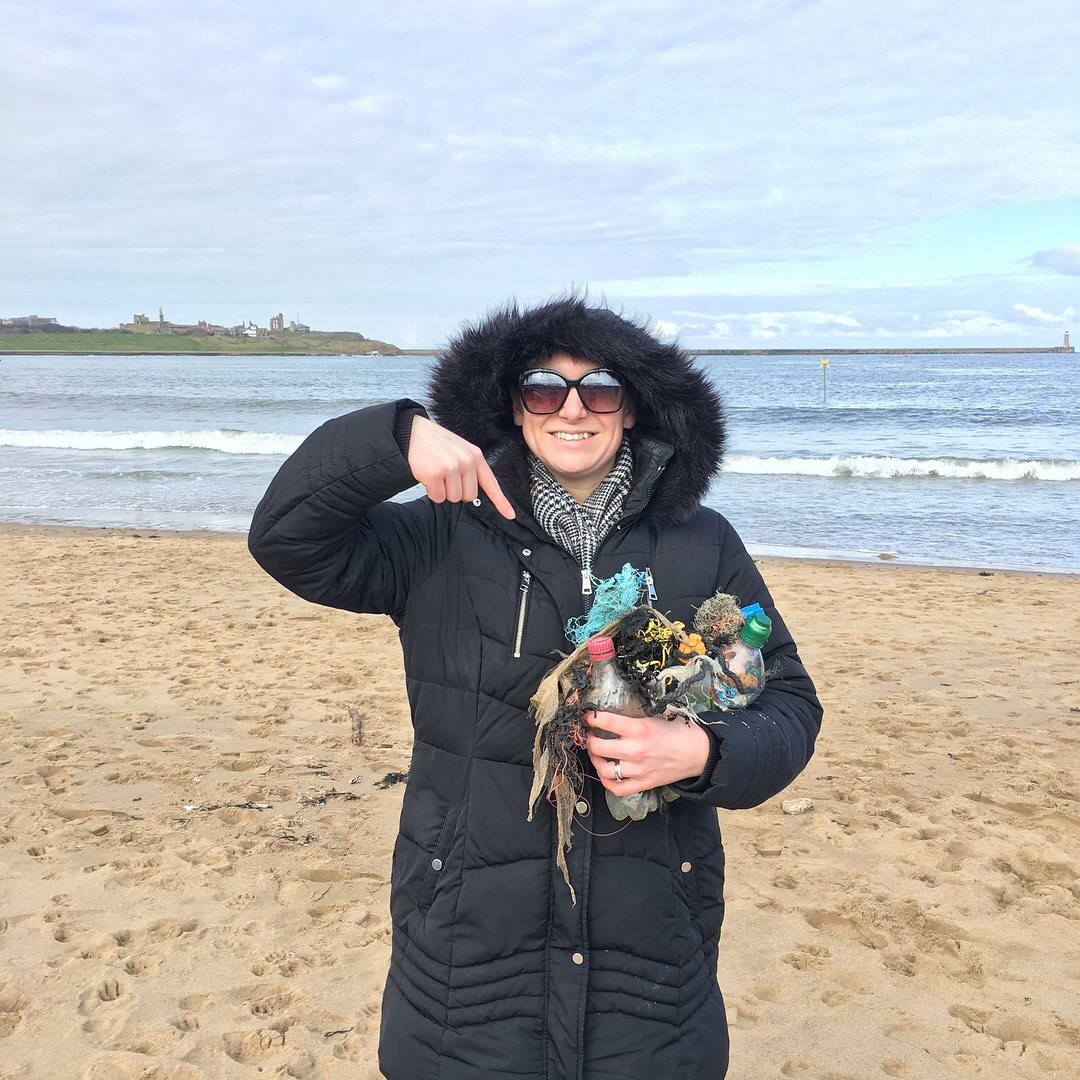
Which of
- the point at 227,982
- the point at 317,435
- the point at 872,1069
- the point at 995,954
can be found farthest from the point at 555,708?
the point at 995,954

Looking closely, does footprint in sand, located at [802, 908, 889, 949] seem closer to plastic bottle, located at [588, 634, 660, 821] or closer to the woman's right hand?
plastic bottle, located at [588, 634, 660, 821]

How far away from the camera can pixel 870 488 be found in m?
19.5

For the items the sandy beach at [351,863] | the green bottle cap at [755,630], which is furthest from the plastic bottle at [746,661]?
the sandy beach at [351,863]

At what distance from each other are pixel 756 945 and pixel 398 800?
2.15 metres

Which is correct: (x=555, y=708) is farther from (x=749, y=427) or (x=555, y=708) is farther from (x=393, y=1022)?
(x=749, y=427)

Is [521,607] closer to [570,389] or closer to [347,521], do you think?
[347,521]

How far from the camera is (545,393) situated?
2.11 m

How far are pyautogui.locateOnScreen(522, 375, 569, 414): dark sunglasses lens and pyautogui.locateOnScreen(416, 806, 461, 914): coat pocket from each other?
852 mm

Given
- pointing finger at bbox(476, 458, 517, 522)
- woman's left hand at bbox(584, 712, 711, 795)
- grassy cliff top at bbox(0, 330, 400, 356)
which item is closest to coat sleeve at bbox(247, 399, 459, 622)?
pointing finger at bbox(476, 458, 517, 522)

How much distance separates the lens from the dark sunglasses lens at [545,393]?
211cm

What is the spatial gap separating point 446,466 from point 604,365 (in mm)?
555

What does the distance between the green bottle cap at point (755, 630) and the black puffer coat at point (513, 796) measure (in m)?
0.14

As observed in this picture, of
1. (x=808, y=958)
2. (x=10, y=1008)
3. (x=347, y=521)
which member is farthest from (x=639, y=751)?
(x=10, y=1008)

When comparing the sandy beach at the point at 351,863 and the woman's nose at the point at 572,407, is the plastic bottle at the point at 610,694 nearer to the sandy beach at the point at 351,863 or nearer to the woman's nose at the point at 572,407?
the woman's nose at the point at 572,407
